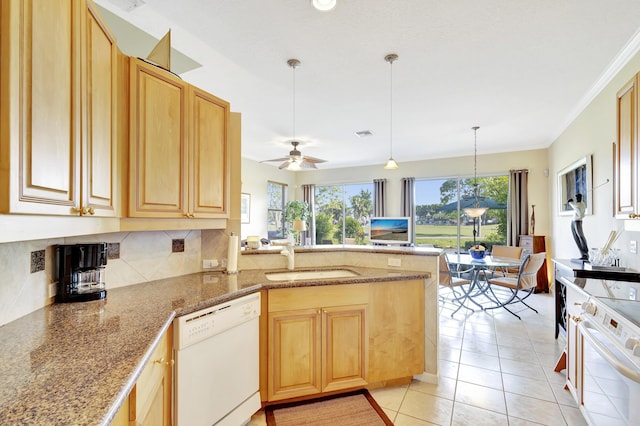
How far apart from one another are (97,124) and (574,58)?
12.2 feet

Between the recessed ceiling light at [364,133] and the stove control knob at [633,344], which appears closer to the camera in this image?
the stove control knob at [633,344]

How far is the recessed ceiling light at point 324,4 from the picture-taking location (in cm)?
190

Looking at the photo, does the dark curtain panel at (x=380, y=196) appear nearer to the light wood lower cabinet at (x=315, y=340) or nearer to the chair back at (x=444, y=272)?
the chair back at (x=444, y=272)

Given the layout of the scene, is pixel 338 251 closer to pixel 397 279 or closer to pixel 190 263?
pixel 397 279

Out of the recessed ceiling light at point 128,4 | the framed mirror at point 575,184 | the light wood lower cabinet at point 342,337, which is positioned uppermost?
the recessed ceiling light at point 128,4

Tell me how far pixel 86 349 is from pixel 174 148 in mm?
1249

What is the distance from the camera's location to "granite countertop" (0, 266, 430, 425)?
0.73m

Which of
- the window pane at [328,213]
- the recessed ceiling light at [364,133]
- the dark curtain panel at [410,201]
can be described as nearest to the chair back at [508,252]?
the dark curtain panel at [410,201]

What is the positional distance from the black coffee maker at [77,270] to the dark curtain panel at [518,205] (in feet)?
21.9

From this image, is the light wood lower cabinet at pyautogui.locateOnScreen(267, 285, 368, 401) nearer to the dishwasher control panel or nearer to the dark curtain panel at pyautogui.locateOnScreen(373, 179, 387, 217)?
the dishwasher control panel

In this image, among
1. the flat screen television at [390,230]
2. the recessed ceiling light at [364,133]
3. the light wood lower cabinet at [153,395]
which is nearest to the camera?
the light wood lower cabinet at [153,395]

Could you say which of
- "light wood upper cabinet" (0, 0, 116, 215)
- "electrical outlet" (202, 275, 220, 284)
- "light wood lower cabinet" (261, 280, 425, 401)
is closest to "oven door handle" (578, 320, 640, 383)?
"light wood lower cabinet" (261, 280, 425, 401)

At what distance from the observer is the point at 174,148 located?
75.2 inches

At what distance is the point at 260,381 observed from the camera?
2.05 metres
